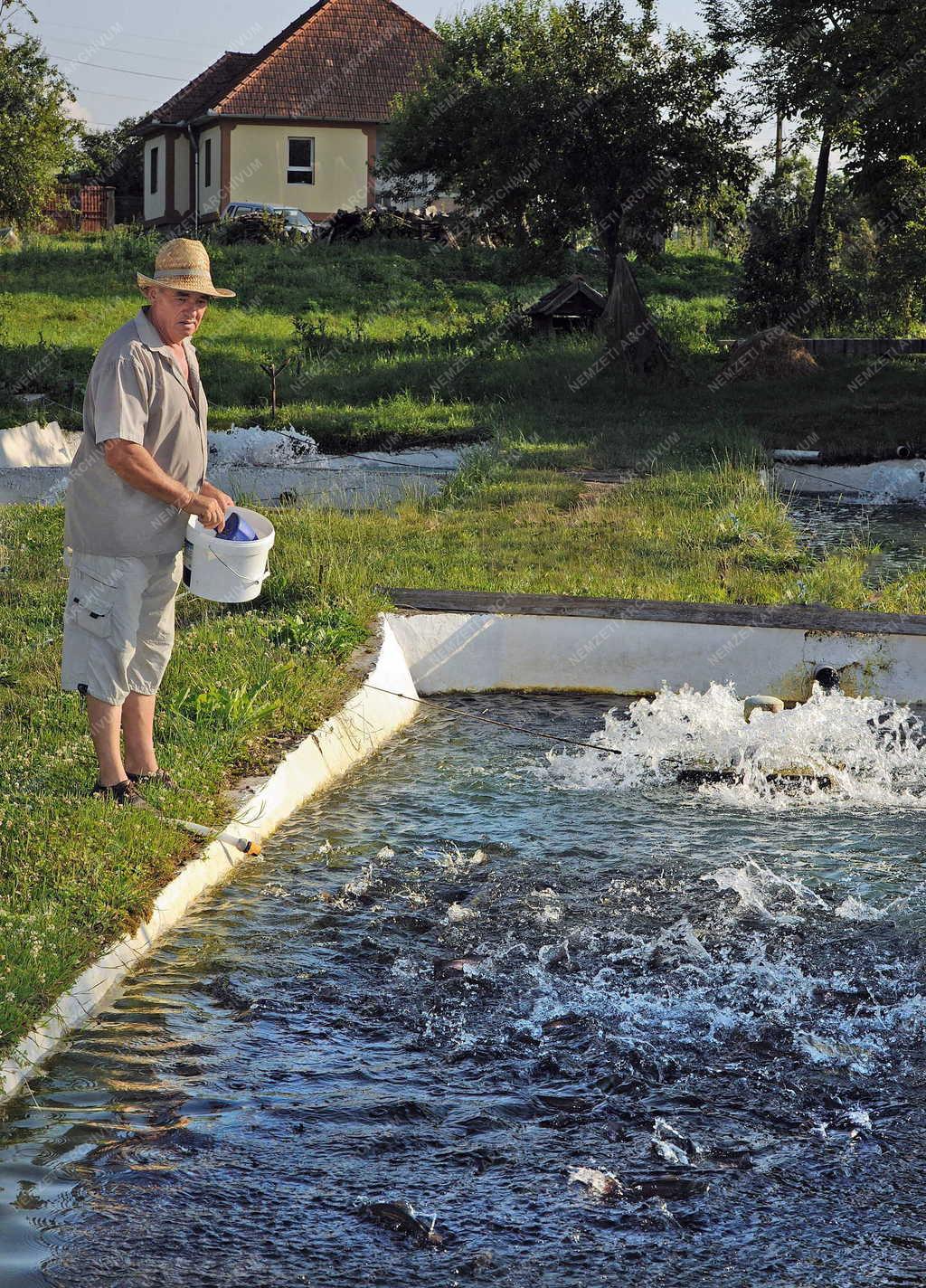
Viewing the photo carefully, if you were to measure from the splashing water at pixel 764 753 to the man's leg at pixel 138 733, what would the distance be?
87.6 inches

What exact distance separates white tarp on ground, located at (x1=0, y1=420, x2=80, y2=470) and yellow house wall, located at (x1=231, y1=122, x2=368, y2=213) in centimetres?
2998

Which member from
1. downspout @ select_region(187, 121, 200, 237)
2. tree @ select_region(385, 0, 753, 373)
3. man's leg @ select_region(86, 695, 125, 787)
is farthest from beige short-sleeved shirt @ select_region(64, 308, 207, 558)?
downspout @ select_region(187, 121, 200, 237)

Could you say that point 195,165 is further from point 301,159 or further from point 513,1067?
point 513,1067

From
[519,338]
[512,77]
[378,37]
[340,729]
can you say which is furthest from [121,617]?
[378,37]

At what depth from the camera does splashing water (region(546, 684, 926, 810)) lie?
7.21 metres

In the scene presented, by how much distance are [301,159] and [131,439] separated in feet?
139

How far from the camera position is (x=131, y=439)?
5.44 meters

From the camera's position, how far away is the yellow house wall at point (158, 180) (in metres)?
49.9

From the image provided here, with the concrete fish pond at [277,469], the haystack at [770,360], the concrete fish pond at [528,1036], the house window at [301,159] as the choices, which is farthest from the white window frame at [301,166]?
the concrete fish pond at [528,1036]

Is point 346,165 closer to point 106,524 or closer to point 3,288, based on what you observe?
point 3,288

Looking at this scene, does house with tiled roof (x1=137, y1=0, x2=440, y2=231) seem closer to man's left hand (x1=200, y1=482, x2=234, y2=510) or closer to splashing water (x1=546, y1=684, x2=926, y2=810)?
splashing water (x1=546, y1=684, x2=926, y2=810)

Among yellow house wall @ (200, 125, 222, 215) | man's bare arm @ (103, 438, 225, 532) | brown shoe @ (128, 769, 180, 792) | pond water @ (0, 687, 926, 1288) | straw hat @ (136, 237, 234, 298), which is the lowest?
pond water @ (0, 687, 926, 1288)

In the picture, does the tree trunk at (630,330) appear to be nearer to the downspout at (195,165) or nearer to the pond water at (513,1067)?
the pond water at (513,1067)

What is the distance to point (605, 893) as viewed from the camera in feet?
19.0
